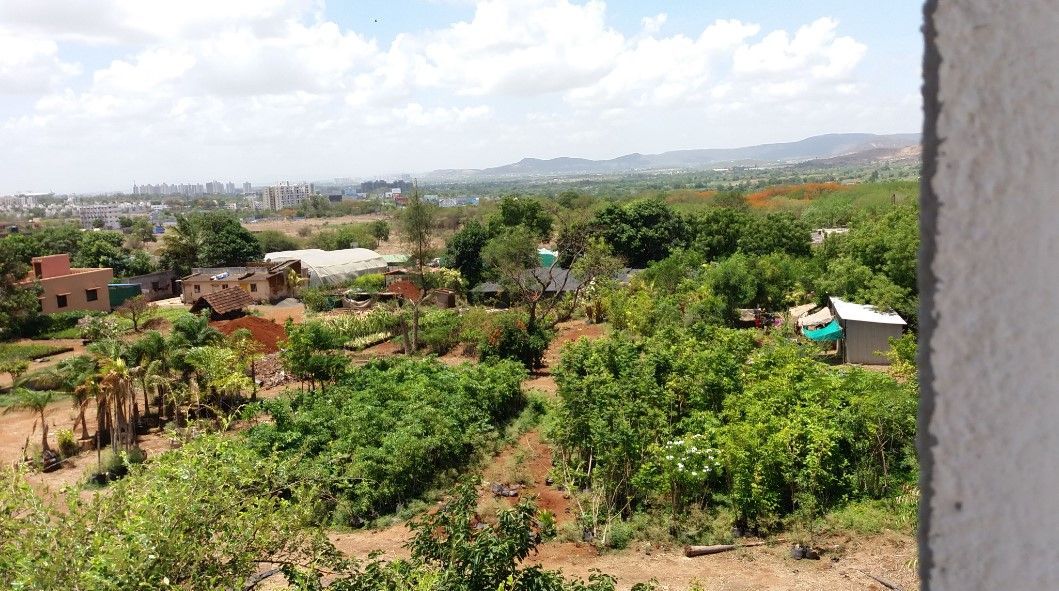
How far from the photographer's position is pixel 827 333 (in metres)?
15.9

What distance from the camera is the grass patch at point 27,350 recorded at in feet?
64.0

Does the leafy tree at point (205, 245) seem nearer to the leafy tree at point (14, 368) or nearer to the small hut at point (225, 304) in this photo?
the small hut at point (225, 304)

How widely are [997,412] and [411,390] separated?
11.8 meters

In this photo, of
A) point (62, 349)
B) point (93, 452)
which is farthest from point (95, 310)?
point (93, 452)

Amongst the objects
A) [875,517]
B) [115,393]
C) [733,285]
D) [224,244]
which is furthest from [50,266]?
[875,517]

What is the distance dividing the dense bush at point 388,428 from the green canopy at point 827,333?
6.78 metres

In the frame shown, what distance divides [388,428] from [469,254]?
17.0 m

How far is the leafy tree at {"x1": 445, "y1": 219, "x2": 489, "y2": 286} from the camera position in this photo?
27.3 meters

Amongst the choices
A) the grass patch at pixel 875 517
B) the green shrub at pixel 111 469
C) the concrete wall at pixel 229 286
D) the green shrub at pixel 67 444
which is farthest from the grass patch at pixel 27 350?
the grass patch at pixel 875 517

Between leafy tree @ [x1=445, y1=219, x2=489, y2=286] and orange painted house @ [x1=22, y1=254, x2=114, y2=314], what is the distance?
40.2 ft

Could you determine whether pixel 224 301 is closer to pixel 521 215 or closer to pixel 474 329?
pixel 474 329

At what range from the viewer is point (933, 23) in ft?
2.11

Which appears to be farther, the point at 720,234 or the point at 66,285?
the point at 720,234

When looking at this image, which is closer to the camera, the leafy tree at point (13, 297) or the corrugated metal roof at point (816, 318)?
the corrugated metal roof at point (816, 318)
